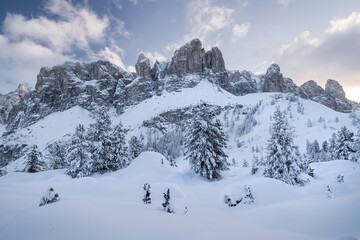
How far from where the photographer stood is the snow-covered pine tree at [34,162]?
27969 millimetres

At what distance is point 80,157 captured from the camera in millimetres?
21656

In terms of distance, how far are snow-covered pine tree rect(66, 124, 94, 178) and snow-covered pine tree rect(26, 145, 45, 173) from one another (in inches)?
460

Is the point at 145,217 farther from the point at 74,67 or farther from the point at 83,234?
the point at 74,67

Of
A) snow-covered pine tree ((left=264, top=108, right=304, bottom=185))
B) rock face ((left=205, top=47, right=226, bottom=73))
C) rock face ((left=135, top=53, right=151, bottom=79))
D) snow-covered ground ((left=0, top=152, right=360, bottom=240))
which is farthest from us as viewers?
rock face ((left=205, top=47, right=226, bottom=73))

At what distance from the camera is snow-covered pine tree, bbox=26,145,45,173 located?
27969mm

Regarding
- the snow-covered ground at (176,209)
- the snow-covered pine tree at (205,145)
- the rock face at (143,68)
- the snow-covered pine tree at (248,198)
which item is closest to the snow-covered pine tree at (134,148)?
the snow-covered ground at (176,209)

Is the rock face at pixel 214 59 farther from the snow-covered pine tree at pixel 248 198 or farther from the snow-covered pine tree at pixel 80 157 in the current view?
the snow-covered pine tree at pixel 248 198

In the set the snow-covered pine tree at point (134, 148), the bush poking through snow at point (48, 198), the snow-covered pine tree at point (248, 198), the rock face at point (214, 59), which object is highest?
the rock face at point (214, 59)

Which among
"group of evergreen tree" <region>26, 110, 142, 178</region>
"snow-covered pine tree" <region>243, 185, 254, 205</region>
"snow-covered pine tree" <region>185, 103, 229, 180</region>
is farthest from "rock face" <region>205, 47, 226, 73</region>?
"snow-covered pine tree" <region>243, 185, 254, 205</region>

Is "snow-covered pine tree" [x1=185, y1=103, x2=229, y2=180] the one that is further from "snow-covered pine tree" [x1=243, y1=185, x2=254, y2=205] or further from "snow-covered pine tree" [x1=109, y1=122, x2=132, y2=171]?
"snow-covered pine tree" [x1=109, y1=122, x2=132, y2=171]

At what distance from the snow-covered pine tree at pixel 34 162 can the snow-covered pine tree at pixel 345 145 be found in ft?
180

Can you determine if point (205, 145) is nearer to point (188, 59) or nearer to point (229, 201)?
point (229, 201)

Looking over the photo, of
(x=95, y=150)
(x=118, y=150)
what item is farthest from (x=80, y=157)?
(x=118, y=150)

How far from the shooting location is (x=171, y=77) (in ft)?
511
